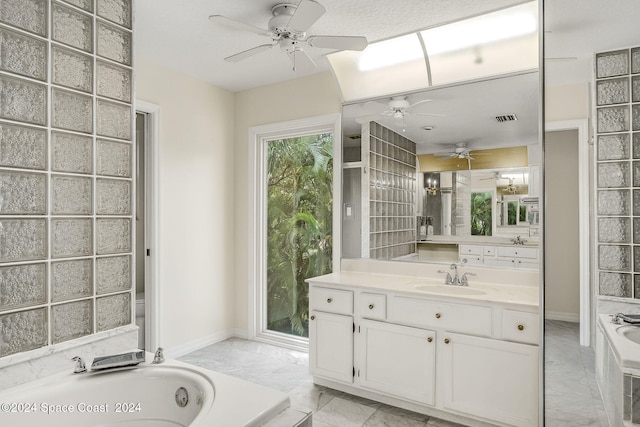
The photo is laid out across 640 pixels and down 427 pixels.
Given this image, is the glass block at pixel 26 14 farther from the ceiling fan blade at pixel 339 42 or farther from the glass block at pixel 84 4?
the ceiling fan blade at pixel 339 42

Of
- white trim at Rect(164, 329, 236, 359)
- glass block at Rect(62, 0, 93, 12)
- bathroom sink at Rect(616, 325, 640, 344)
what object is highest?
glass block at Rect(62, 0, 93, 12)

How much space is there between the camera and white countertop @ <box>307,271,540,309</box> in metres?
2.33

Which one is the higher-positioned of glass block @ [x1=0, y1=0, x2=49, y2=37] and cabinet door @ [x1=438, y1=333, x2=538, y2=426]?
glass block @ [x1=0, y1=0, x2=49, y2=37]

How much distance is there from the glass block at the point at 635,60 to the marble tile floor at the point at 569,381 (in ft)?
2.89

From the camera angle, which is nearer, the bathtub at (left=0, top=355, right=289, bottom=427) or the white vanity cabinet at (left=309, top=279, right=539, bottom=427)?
the bathtub at (left=0, top=355, right=289, bottom=427)

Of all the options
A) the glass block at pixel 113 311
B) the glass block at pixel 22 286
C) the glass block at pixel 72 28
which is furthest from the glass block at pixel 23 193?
the glass block at pixel 72 28

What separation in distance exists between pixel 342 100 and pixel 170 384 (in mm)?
2535

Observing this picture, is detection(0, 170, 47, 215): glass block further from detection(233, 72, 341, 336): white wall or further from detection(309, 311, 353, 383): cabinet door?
detection(233, 72, 341, 336): white wall

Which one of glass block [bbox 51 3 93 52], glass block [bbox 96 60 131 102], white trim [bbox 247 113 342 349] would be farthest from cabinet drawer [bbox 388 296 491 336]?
glass block [bbox 51 3 93 52]

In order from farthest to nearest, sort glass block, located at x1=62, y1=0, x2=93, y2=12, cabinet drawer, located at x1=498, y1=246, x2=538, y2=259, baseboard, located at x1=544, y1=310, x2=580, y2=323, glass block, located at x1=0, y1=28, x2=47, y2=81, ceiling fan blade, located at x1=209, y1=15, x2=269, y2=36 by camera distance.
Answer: cabinet drawer, located at x1=498, y1=246, x2=538, y2=259
ceiling fan blade, located at x1=209, y1=15, x2=269, y2=36
glass block, located at x1=62, y1=0, x2=93, y2=12
glass block, located at x1=0, y1=28, x2=47, y2=81
baseboard, located at x1=544, y1=310, x2=580, y2=323

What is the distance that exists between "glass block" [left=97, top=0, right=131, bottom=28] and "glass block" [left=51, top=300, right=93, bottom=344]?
1.44 meters

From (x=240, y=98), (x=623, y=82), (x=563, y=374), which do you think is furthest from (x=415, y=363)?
(x=240, y=98)

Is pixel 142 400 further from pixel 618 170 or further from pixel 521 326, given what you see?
pixel 618 170

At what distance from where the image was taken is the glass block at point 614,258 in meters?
1.29
